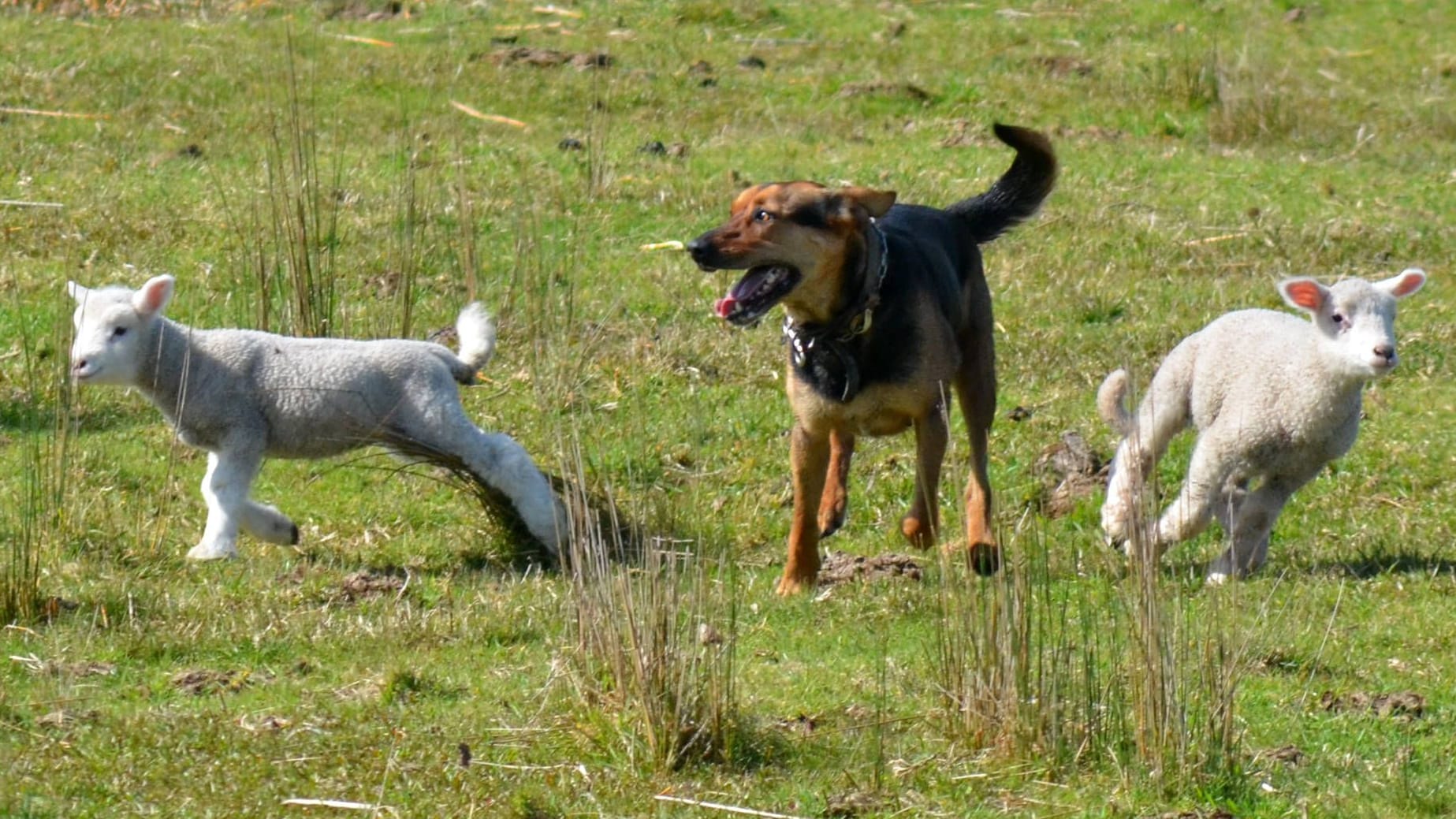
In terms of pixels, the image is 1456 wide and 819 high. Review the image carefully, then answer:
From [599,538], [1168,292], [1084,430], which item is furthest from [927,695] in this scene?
[1168,292]

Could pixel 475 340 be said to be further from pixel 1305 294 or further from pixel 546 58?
pixel 546 58

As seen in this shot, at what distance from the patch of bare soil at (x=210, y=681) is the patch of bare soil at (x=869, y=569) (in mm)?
2381

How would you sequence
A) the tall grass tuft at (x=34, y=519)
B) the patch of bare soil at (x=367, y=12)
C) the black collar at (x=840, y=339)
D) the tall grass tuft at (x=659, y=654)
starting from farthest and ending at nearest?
the patch of bare soil at (x=367, y=12)
the black collar at (x=840, y=339)
the tall grass tuft at (x=34, y=519)
the tall grass tuft at (x=659, y=654)

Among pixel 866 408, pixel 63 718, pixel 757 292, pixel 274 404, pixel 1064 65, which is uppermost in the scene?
pixel 1064 65

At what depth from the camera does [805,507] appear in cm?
795

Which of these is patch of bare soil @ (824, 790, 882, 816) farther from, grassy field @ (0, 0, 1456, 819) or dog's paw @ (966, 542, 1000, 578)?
dog's paw @ (966, 542, 1000, 578)

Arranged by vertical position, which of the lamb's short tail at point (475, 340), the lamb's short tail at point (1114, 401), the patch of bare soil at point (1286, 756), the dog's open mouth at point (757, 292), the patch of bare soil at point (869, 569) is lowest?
the patch of bare soil at point (869, 569)

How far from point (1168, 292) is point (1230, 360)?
3.78 meters

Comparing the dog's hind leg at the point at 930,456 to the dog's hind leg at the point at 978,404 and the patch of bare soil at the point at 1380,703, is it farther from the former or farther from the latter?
the patch of bare soil at the point at 1380,703

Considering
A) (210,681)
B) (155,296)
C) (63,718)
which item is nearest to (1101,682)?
(210,681)

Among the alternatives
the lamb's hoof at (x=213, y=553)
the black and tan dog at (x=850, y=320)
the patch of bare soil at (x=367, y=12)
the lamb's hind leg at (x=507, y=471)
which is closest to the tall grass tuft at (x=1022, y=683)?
the black and tan dog at (x=850, y=320)

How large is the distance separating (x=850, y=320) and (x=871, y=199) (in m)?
0.46

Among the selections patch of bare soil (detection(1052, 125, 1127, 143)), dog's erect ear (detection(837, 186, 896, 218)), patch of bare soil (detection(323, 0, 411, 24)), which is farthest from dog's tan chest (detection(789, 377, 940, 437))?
patch of bare soil (detection(323, 0, 411, 24))

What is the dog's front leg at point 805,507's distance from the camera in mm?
7879
